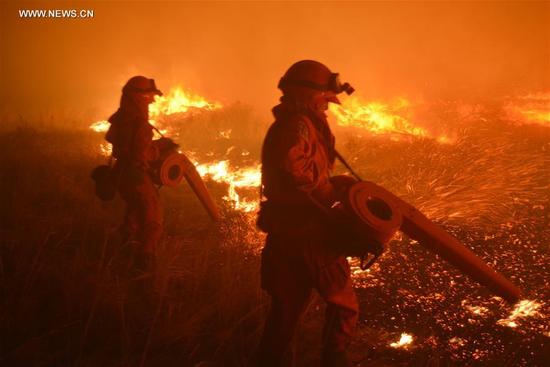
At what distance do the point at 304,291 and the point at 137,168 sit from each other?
2.65m

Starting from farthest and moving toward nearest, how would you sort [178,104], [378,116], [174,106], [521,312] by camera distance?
[178,104]
[174,106]
[378,116]
[521,312]

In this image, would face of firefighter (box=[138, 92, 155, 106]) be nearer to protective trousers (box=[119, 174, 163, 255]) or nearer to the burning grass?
protective trousers (box=[119, 174, 163, 255])

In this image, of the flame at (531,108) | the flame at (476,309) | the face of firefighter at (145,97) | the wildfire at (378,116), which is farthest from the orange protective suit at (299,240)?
the flame at (531,108)

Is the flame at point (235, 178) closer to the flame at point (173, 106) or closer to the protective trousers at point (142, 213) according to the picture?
the protective trousers at point (142, 213)

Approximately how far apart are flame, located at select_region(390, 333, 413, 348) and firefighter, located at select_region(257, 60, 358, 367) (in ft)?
2.58

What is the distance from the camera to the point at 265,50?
15.8 meters

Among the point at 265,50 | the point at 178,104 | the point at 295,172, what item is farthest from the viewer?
the point at 265,50

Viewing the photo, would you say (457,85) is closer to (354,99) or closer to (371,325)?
(354,99)

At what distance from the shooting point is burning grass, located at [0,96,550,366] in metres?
2.71

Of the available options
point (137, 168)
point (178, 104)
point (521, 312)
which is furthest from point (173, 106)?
point (521, 312)

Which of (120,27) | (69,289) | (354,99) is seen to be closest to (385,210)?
(69,289)

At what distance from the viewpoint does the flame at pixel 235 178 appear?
21.1 feet

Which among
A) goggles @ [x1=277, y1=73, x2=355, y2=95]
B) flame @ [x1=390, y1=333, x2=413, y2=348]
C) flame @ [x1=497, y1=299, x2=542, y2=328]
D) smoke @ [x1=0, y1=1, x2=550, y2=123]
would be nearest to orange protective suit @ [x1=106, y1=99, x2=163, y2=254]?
goggles @ [x1=277, y1=73, x2=355, y2=95]

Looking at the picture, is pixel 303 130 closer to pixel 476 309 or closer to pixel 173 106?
pixel 476 309
